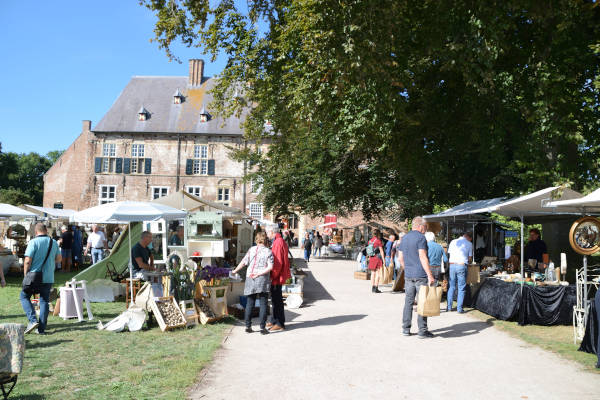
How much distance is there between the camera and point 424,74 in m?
13.5

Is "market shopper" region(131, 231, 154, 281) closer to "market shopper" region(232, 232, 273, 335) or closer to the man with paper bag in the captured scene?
"market shopper" region(232, 232, 273, 335)

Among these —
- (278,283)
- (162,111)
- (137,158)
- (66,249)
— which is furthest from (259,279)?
(162,111)

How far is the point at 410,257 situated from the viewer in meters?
7.92

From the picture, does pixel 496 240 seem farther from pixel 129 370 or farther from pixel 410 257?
pixel 129 370

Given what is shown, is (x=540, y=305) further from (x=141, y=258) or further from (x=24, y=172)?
(x=24, y=172)

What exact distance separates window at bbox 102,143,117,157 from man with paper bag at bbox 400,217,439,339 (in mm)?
42818

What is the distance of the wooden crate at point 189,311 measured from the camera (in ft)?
28.0

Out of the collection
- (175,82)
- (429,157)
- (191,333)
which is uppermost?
(175,82)

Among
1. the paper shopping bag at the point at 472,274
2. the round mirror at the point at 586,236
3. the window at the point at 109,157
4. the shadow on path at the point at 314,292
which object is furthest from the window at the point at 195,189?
the round mirror at the point at 586,236

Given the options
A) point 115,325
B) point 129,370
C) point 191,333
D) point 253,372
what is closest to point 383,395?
point 253,372

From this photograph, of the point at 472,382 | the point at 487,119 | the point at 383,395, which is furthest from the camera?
the point at 487,119

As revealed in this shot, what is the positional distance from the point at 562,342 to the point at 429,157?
8.84m

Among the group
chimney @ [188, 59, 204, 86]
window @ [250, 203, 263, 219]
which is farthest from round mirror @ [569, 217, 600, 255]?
chimney @ [188, 59, 204, 86]

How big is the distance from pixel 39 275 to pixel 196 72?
43783 millimetres
